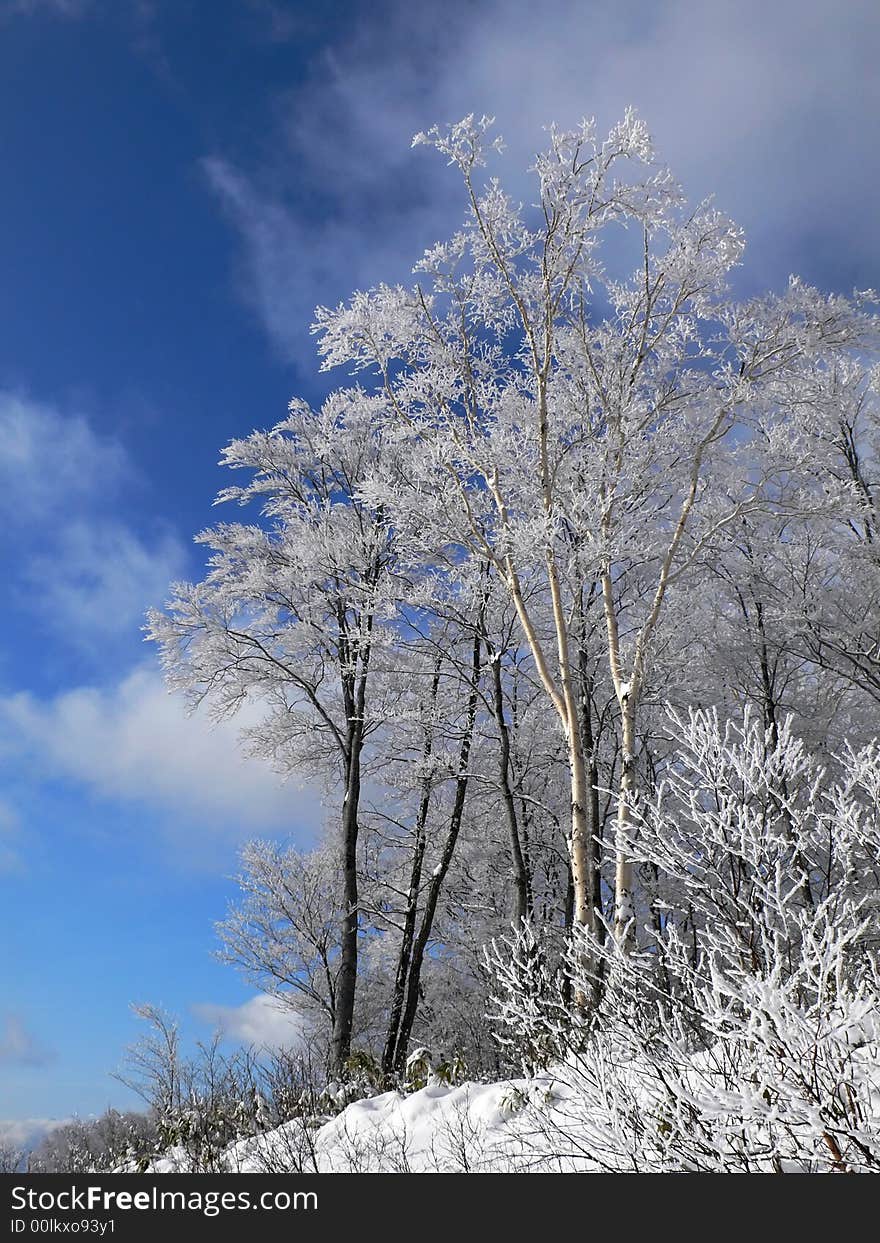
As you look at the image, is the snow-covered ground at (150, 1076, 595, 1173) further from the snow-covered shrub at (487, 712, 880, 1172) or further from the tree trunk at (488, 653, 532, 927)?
the tree trunk at (488, 653, 532, 927)

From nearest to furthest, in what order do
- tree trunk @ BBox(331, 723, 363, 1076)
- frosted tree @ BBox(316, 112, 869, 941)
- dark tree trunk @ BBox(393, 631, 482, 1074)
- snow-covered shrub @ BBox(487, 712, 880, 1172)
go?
snow-covered shrub @ BBox(487, 712, 880, 1172)
frosted tree @ BBox(316, 112, 869, 941)
tree trunk @ BBox(331, 723, 363, 1076)
dark tree trunk @ BBox(393, 631, 482, 1074)

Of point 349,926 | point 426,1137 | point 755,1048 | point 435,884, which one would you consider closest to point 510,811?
point 435,884

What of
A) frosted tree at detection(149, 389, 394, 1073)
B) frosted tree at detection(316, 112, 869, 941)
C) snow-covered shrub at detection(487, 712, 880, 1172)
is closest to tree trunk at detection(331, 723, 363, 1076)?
frosted tree at detection(149, 389, 394, 1073)

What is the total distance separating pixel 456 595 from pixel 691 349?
4.05 metres

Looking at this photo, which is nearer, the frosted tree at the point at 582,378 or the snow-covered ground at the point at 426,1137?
the snow-covered ground at the point at 426,1137

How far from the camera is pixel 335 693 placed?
12.2m

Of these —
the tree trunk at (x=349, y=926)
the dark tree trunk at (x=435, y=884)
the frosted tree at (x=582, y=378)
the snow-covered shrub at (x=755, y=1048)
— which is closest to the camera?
the snow-covered shrub at (x=755, y=1048)

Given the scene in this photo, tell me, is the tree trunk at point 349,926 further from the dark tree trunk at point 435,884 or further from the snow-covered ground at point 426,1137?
the snow-covered ground at point 426,1137

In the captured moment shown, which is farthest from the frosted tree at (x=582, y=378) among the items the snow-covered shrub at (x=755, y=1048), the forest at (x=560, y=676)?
the snow-covered shrub at (x=755, y=1048)

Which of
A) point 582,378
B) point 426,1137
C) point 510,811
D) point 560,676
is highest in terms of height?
point 582,378

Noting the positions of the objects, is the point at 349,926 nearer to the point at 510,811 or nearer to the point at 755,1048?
the point at 510,811

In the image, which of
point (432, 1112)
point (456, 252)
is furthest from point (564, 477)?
point (432, 1112)

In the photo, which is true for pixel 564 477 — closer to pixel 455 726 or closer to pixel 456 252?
pixel 456 252

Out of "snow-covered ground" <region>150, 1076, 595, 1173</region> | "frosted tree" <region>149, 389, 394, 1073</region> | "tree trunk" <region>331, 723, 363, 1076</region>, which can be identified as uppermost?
"frosted tree" <region>149, 389, 394, 1073</region>
